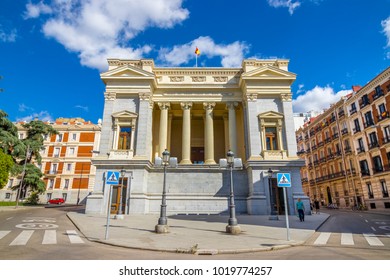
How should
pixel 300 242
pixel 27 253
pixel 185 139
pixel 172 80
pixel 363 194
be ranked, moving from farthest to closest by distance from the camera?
pixel 363 194
pixel 172 80
pixel 185 139
pixel 300 242
pixel 27 253

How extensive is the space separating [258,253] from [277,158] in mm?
15235

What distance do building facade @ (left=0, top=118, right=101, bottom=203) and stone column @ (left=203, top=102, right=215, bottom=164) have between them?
32.3 m

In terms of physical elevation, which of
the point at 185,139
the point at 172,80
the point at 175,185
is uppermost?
the point at 172,80

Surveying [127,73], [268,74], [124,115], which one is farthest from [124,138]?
[268,74]

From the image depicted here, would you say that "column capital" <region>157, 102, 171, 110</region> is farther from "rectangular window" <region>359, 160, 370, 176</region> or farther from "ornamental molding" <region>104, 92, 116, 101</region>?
"rectangular window" <region>359, 160, 370, 176</region>

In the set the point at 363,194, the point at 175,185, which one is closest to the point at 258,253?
the point at 175,185

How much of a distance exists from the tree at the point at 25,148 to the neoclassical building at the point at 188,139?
1787 centimetres

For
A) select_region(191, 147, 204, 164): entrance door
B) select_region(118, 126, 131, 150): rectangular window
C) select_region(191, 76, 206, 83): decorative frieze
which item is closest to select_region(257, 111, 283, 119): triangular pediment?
select_region(191, 76, 206, 83): decorative frieze

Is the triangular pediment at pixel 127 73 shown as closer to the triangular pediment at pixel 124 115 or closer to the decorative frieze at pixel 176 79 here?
the decorative frieze at pixel 176 79

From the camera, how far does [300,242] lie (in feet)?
26.0

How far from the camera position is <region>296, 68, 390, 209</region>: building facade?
3161 centimetres

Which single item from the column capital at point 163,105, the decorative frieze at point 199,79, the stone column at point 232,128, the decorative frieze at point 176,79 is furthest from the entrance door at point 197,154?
the decorative frieze at point 176,79

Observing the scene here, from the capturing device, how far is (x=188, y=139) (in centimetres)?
2341

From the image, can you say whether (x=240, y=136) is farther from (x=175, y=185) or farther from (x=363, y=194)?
(x=363, y=194)
